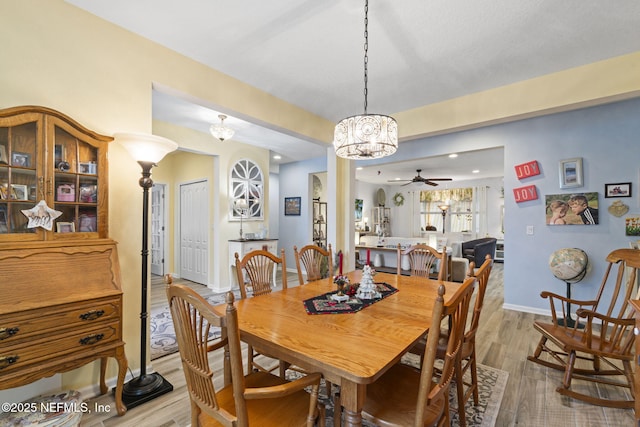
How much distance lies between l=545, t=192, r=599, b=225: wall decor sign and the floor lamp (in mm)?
4416

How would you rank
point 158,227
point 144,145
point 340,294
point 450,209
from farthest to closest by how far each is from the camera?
point 450,209, point 158,227, point 144,145, point 340,294

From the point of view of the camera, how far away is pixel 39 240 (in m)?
1.80

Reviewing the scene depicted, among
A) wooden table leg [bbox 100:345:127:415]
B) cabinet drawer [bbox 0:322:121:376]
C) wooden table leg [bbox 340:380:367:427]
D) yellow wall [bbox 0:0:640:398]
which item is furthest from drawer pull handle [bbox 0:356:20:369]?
wooden table leg [bbox 340:380:367:427]

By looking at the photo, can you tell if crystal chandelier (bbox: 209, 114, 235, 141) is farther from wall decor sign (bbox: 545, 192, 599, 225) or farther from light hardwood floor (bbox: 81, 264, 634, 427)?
wall decor sign (bbox: 545, 192, 599, 225)

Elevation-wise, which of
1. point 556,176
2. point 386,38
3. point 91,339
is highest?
point 386,38

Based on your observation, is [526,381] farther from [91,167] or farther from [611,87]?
[91,167]

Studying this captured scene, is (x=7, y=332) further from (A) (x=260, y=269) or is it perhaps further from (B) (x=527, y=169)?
(B) (x=527, y=169)

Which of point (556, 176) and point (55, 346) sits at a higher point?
point (556, 176)

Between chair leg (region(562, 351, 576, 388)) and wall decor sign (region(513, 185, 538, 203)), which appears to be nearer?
chair leg (region(562, 351, 576, 388))

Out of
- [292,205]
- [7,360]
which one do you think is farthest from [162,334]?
[292,205]

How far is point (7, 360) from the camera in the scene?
145cm

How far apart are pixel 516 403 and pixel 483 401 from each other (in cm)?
22

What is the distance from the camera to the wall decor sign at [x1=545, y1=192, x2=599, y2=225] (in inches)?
135

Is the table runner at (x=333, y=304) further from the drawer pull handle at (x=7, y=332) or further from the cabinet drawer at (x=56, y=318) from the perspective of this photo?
the drawer pull handle at (x=7, y=332)
